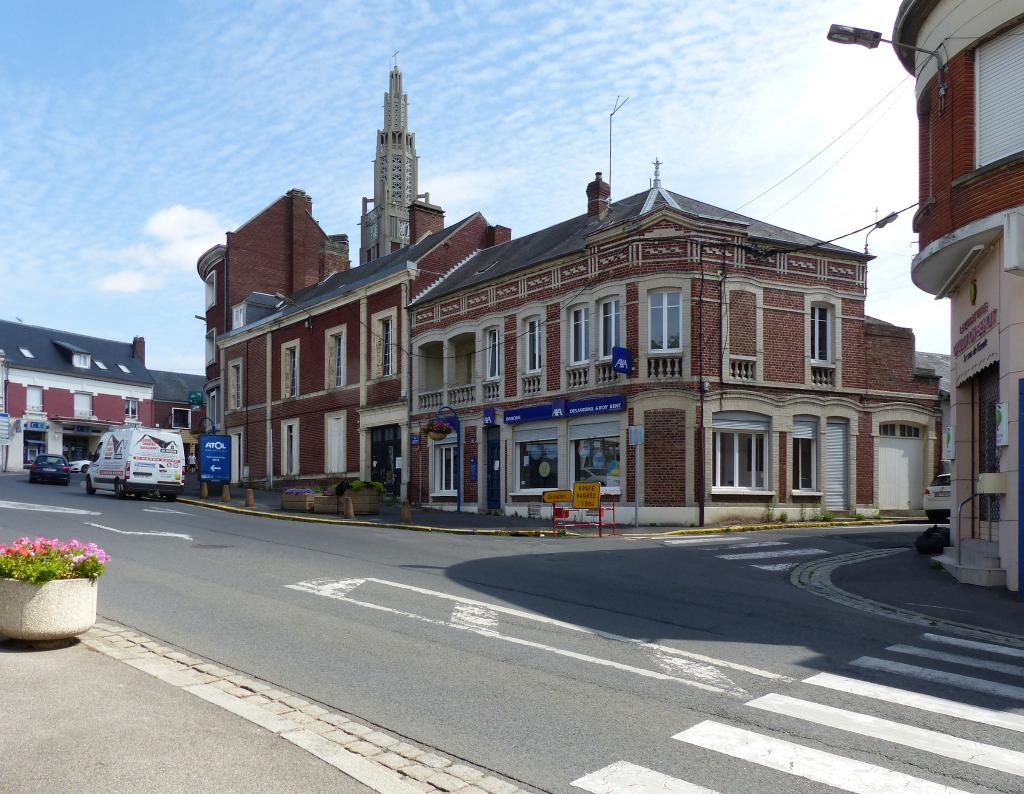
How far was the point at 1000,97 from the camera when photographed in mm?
12555

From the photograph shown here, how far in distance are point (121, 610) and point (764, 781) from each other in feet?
23.7

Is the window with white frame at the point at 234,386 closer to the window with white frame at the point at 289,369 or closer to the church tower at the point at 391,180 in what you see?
the window with white frame at the point at 289,369

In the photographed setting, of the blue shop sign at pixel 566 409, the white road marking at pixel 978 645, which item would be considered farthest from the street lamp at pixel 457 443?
the white road marking at pixel 978 645

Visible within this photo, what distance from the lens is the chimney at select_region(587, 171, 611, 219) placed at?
91.8 feet

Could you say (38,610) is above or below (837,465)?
below

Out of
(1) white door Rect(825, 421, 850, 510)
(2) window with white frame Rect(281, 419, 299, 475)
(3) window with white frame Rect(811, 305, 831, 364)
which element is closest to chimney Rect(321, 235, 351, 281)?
(2) window with white frame Rect(281, 419, 299, 475)

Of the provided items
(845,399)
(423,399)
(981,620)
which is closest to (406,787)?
(981,620)

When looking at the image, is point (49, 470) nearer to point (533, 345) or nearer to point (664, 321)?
point (533, 345)

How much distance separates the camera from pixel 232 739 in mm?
5309

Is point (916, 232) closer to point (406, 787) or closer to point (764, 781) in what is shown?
point (764, 781)

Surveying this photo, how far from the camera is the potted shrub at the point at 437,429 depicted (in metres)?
28.4

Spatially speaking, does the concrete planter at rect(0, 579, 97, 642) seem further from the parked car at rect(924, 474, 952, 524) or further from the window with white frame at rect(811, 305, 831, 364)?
the window with white frame at rect(811, 305, 831, 364)

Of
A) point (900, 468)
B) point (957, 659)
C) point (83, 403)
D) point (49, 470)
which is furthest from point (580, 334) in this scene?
point (83, 403)

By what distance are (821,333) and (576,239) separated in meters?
7.48
